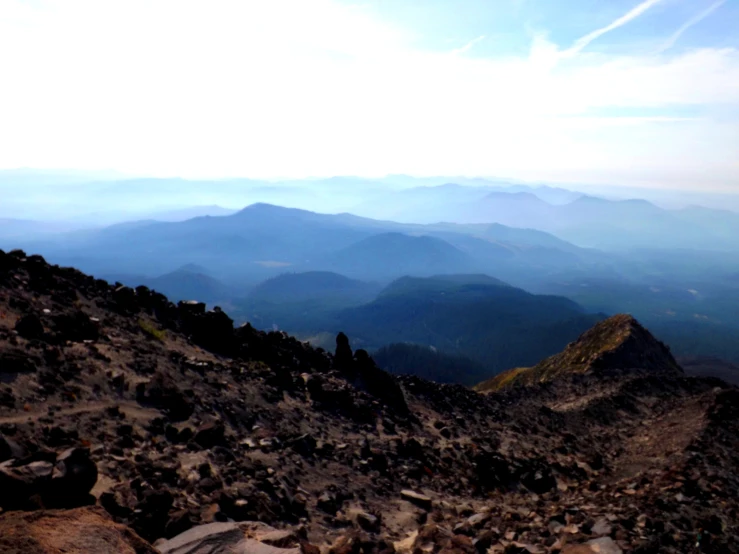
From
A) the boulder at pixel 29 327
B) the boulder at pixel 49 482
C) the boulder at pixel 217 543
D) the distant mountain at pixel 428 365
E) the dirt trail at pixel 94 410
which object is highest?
the boulder at pixel 29 327

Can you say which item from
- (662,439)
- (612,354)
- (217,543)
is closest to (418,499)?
(217,543)

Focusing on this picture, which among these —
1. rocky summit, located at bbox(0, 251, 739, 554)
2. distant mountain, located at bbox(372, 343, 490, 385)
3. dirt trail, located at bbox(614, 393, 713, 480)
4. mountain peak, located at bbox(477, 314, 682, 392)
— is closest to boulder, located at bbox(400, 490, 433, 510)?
rocky summit, located at bbox(0, 251, 739, 554)

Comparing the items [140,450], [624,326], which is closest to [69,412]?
[140,450]

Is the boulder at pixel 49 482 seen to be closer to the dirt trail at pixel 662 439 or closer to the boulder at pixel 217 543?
the boulder at pixel 217 543

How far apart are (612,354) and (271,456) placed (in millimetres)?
49380

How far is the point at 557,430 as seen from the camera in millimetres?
29188

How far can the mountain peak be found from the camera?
53.7 m

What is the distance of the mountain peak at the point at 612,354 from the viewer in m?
53.7

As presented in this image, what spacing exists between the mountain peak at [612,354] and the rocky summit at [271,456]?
84.5 ft

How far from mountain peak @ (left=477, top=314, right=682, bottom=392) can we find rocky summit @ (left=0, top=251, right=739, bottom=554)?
25748 millimetres

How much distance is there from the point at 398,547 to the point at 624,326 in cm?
6209

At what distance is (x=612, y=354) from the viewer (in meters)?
53.8

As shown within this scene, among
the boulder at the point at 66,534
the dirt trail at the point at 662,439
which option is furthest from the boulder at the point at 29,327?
the dirt trail at the point at 662,439

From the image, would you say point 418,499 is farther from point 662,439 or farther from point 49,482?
point 662,439
